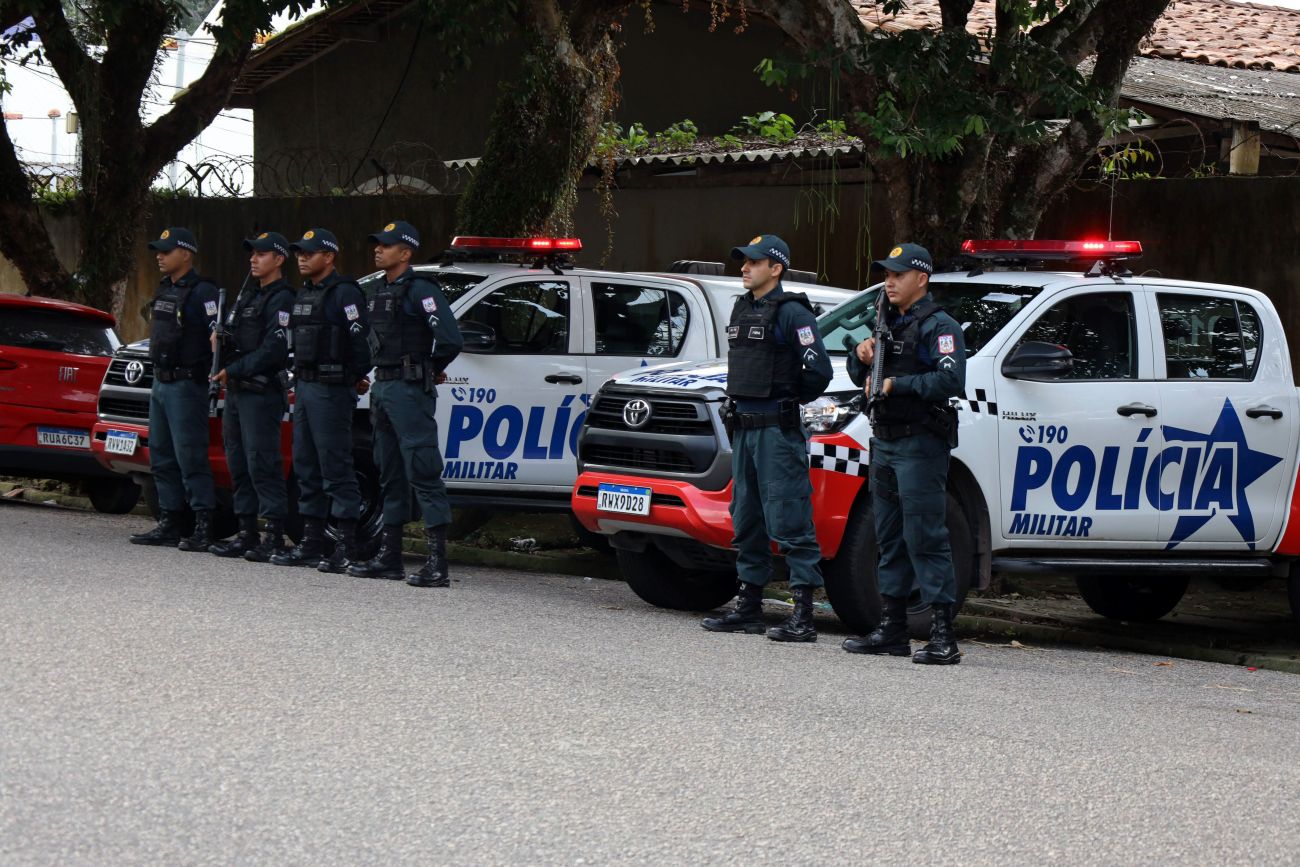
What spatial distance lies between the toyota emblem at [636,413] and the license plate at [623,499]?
37 centimetres

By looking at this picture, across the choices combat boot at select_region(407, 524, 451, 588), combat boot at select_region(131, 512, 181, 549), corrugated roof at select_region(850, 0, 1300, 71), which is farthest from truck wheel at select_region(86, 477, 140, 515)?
corrugated roof at select_region(850, 0, 1300, 71)

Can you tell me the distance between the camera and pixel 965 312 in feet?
30.5

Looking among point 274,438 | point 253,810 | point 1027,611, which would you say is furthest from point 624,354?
point 253,810

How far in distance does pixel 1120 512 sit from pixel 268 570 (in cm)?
468

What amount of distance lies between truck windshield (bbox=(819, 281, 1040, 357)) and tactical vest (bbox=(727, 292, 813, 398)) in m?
0.35

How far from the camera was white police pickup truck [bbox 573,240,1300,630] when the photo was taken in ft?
Answer: 29.0

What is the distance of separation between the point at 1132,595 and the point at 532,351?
3877 mm

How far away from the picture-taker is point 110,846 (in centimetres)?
458

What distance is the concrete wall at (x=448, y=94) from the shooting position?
21.8 metres

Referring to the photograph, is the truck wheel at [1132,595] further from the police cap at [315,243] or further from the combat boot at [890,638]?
the police cap at [315,243]

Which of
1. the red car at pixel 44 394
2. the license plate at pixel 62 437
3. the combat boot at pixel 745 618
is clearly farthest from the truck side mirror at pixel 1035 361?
A: the license plate at pixel 62 437

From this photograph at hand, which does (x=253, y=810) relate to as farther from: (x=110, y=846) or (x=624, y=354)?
(x=624, y=354)

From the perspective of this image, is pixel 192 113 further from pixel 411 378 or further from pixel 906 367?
pixel 906 367

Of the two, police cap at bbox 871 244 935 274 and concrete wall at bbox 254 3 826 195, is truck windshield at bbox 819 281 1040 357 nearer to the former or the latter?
police cap at bbox 871 244 935 274
